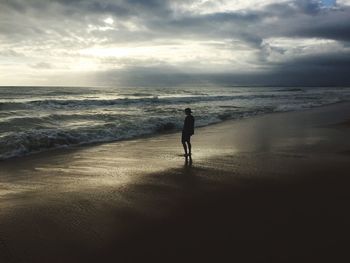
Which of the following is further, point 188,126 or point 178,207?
point 188,126

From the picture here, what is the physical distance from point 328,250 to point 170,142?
989 centimetres

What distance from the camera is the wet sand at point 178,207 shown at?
450cm

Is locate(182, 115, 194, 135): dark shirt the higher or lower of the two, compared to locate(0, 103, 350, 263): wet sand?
higher

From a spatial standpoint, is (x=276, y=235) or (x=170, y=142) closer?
(x=276, y=235)

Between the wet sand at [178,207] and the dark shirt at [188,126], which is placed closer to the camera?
the wet sand at [178,207]

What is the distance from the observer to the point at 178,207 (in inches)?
240

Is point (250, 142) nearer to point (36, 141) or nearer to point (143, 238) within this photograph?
point (36, 141)

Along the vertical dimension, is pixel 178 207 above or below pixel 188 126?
below

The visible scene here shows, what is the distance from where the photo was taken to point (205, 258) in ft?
14.1

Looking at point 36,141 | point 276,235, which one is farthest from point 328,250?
point 36,141

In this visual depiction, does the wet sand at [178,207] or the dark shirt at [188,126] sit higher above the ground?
the dark shirt at [188,126]

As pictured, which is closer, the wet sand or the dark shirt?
the wet sand

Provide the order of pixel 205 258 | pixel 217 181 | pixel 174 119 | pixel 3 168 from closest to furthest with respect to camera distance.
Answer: pixel 205 258, pixel 217 181, pixel 3 168, pixel 174 119

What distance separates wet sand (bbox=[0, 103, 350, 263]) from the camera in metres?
4.50
